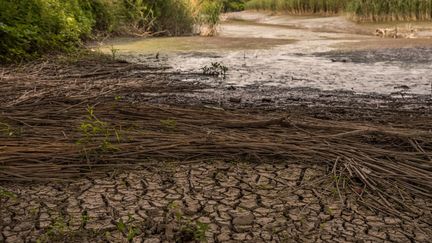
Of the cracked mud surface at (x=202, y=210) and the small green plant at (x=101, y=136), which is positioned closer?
the cracked mud surface at (x=202, y=210)

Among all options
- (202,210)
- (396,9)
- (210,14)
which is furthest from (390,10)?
(202,210)

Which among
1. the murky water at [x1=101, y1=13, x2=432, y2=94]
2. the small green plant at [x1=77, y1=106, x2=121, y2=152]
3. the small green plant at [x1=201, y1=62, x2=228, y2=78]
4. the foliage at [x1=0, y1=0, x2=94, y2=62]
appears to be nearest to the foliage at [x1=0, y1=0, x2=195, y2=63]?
the foliage at [x1=0, y1=0, x2=94, y2=62]

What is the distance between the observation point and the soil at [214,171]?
2.31 meters

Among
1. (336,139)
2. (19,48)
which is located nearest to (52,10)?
(19,48)

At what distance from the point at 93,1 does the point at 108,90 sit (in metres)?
8.87

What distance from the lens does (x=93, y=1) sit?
13469mm

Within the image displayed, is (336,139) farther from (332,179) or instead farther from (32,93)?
(32,93)

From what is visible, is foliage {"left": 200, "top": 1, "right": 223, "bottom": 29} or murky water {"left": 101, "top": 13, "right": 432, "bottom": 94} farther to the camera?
foliage {"left": 200, "top": 1, "right": 223, "bottom": 29}

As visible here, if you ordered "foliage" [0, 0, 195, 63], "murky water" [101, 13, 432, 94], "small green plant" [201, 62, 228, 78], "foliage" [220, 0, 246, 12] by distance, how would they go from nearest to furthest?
"murky water" [101, 13, 432, 94] → "small green plant" [201, 62, 228, 78] → "foliage" [0, 0, 195, 63] → "foliage" [220, 0, 246, 12]

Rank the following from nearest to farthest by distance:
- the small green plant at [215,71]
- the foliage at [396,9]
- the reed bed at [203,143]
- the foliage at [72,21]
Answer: the reed bed at [203,143], the small green plant at [215,71], the foliage at [72,21], the foliage at [396,9]

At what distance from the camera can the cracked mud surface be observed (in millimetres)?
2238

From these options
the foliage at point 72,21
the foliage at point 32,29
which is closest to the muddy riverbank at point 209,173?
the foliage at point 32,29

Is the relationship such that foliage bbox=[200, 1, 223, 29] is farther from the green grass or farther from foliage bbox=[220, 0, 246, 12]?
foliage bbox=[220, 0, 246, 12]

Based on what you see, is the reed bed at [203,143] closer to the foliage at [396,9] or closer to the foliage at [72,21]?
the foliage at [72,21]
